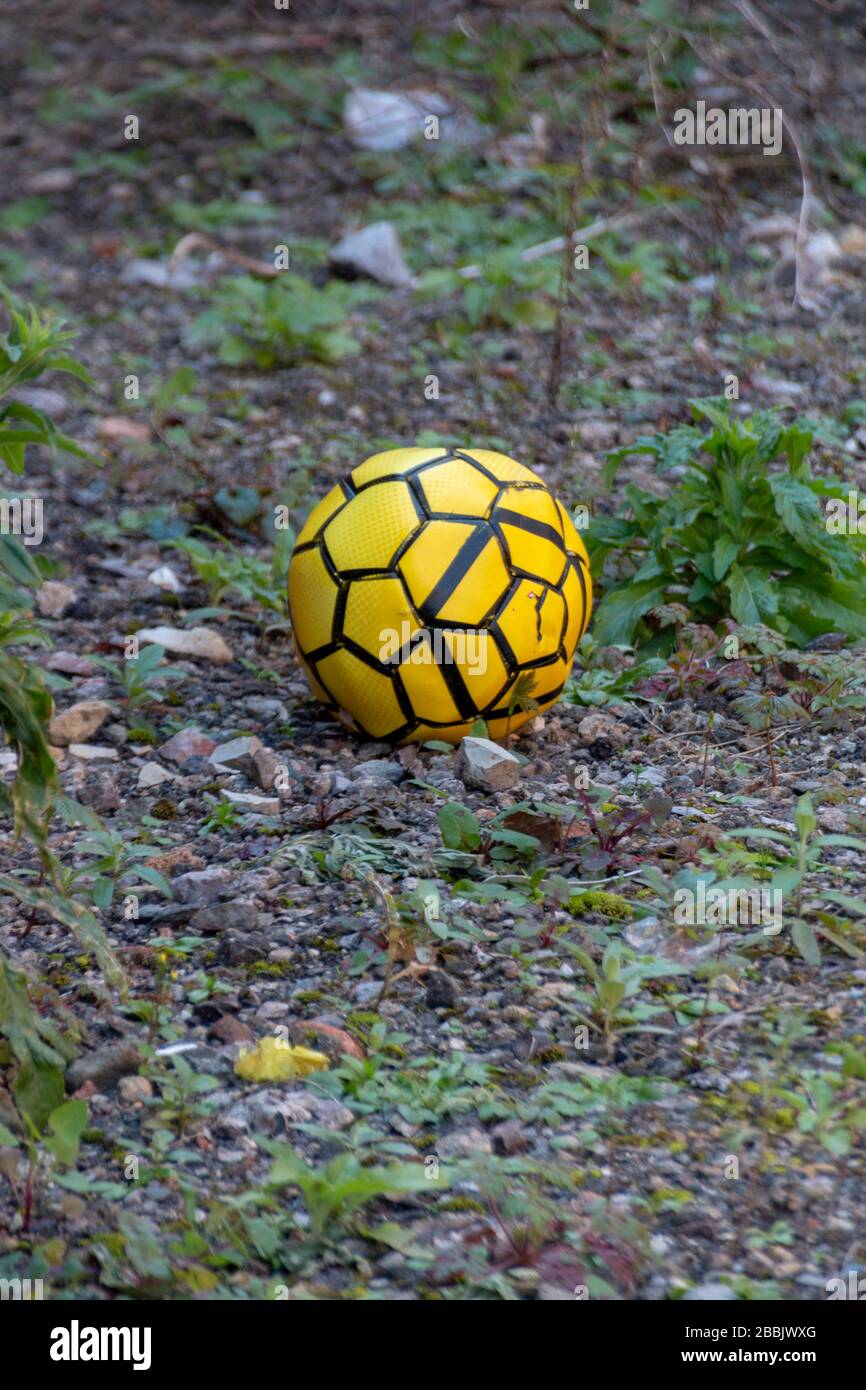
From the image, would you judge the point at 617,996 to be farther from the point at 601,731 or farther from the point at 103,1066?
the point at 601,731

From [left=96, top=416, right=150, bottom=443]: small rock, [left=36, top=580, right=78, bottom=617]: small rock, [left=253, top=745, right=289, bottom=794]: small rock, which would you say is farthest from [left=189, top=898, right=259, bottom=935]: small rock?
[left=96, top=416, right=150, bottom=443]: small rock

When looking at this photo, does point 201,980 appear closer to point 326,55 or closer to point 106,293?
point 106,293

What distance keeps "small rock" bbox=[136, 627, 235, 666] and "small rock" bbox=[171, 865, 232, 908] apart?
133 cm

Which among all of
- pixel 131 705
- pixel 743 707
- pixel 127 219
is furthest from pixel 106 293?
pixel 743 707

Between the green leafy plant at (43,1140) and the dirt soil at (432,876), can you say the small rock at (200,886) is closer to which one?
the dirt soil at (432,876)

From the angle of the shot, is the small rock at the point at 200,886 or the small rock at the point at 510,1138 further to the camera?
the small rock at the point at 200,886

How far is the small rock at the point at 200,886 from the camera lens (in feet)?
10.6

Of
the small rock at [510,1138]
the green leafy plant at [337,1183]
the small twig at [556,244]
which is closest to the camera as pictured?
the green leafy plant at [337,1183]

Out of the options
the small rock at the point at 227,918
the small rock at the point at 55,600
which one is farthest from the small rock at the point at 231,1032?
the small rock at the point at 55,600

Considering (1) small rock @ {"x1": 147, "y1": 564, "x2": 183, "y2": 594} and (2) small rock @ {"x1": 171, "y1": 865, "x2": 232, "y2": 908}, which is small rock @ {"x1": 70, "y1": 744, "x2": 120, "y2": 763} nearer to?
(2) small rock @ {"x1": 171, "y1": 865, "x2": 232, "y2": 908}

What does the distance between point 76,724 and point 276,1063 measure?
164cm

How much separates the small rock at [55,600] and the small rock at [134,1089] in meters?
2.46

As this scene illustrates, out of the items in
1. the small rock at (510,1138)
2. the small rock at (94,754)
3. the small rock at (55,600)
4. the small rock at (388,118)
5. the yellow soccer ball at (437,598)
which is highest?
the small rock at (388,118)

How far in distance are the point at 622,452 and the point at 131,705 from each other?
1.56m
